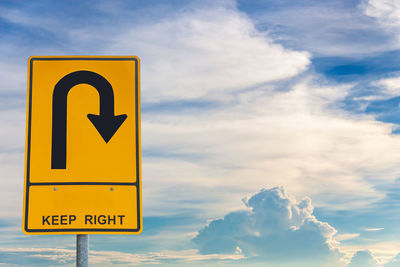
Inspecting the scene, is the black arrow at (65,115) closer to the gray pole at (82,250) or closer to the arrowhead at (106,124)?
the arrowhead at (106,124)

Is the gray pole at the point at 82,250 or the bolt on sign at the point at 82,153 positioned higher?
the bolt on sign at the point at 82,153

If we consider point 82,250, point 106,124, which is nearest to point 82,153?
point 106,124

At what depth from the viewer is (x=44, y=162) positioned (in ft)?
14.6

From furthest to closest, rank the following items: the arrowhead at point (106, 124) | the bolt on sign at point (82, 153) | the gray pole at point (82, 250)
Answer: the arrowhead at point (106, 124) < the bolt on sign at point (82, 153) < the gray pole at point (82, 250)

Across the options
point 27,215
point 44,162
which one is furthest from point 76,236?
point 44,162

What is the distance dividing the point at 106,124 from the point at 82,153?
37 centimetres

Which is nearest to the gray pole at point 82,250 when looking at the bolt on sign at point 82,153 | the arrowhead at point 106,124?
the bolt on sign at point 82,153

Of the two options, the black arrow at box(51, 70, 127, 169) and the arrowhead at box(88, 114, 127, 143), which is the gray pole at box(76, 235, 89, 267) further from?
the arrowhead at box(88, 114, 127, 143)

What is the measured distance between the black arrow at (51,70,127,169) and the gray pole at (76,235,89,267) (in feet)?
2.36

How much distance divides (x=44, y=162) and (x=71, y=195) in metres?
0.43

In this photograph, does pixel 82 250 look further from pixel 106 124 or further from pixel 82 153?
pixel 106 124

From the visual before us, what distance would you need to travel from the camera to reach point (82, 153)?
14.7ft

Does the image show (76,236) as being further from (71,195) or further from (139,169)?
(139,169)

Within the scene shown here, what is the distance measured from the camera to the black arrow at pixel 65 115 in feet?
14.7
